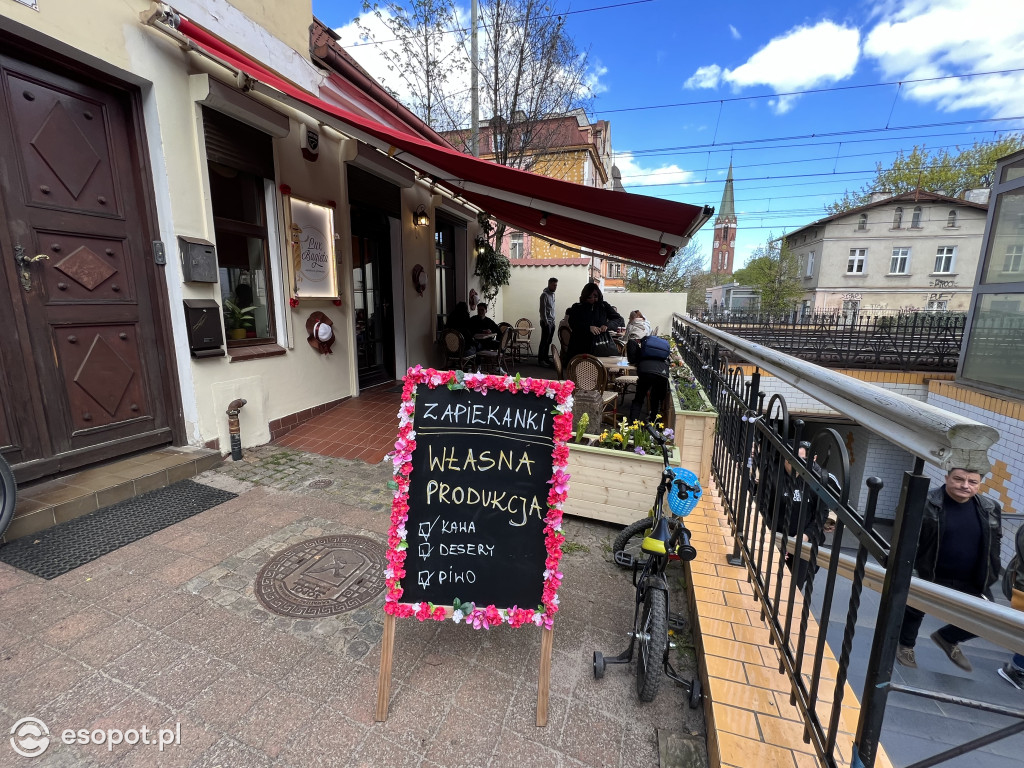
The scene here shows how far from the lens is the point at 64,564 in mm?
2465

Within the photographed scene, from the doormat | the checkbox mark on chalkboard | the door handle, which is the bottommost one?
the doormat

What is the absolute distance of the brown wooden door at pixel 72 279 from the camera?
2.83m

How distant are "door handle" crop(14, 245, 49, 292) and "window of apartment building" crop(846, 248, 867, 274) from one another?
36.1 m

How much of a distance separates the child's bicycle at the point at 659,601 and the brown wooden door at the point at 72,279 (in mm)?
3838

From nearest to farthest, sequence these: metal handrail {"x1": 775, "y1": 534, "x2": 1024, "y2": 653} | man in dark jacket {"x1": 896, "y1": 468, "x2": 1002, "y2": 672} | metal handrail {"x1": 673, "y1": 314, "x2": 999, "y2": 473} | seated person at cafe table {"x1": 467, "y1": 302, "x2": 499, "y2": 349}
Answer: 1. metal handrail {"x1": 673, "y1": 314, "x2": 999, "y2": 473}
2. metal handrail {"x1": 775, "y1": 534, "x2": 1024, "y2": 653}
3. man in dark jacket {"x1": 896, "y1": 468, "x2": 1002, "y2": 672}
4. seated person at cafe table {"x1": 467, "y1": 302, "x2": 499, "y2": 349}

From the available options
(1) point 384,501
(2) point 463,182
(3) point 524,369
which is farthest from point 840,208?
(1) point 384,501

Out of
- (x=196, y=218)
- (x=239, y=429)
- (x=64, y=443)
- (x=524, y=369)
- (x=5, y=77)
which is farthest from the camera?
(x=524, y=369)

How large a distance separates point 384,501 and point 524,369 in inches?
245

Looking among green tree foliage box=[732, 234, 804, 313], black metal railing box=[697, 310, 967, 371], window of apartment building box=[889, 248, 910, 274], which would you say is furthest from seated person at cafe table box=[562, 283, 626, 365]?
window of apartment building box=[889, 248, 910, 274]

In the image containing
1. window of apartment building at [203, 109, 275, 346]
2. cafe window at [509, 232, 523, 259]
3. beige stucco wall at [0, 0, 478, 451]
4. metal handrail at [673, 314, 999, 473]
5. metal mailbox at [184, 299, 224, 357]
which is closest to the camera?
metal handrail at [673, 314, 999, 473]

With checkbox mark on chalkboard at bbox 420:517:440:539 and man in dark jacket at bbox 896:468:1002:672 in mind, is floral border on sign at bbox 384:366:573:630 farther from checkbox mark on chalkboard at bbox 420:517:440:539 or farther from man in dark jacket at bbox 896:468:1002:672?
man in dark jacket at bbox 896:468:1002:672

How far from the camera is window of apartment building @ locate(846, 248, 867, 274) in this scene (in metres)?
27.9

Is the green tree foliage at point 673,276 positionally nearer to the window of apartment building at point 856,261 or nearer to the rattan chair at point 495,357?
the window of apartment building at point 856,261

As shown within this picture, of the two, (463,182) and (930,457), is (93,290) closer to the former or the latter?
(463,182)
